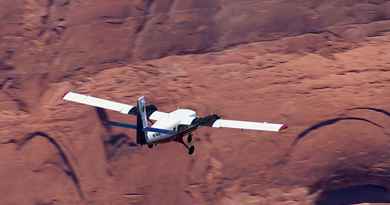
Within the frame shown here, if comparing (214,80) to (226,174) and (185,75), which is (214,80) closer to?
(185,75)

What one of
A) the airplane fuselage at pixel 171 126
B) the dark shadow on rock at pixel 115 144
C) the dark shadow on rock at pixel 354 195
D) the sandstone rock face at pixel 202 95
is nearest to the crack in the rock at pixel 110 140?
the dark shadow on rock at pixel 115 144

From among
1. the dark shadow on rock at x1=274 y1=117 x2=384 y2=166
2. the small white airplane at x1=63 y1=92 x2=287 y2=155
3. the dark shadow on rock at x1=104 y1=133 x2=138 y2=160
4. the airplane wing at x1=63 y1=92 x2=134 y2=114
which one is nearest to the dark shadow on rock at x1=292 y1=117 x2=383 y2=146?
the dark shadow on rock at x1=274 y1=117 x2=384 y2=166

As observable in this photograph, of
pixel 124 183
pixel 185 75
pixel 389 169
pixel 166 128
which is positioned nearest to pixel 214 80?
pixel 185 75

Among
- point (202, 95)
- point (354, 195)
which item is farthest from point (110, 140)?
point (354, 195)

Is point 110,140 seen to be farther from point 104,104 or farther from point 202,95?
point 104,104

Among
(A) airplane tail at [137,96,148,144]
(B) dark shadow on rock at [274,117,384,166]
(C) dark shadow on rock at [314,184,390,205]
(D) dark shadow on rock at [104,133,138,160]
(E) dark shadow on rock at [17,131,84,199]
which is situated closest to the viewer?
(A) airplane tail at [137,96,148,144]

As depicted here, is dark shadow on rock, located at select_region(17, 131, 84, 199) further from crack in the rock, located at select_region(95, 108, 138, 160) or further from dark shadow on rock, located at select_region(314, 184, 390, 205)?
dark shadow on rock, located at select_region(314, 184, 390, 205)
